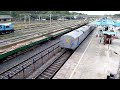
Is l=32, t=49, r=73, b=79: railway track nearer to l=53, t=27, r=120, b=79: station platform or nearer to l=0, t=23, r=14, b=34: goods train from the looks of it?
l=53, t=27, r=120, b=79: station platform

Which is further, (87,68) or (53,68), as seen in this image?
(53,68)

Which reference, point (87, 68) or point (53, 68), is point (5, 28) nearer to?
point (53, 68)

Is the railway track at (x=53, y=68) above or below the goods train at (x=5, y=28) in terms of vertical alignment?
below

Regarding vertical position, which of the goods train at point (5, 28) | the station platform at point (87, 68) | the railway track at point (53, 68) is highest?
the goods train at point (5, 28)

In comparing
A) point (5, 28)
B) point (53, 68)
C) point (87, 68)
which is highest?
point (5, 28)

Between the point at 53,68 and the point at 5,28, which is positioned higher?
the point at 5,28

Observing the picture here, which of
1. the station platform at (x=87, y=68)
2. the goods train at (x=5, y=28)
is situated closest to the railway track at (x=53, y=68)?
the station platform at (x=87, y=68)

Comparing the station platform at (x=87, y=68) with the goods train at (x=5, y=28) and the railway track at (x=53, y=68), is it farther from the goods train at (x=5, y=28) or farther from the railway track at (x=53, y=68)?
the goods train at (x=5, y=28)

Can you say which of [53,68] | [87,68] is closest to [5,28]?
[53,68]

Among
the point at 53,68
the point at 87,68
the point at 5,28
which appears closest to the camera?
the point at 87,68

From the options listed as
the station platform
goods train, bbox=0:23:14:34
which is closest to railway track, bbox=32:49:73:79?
the station platform
